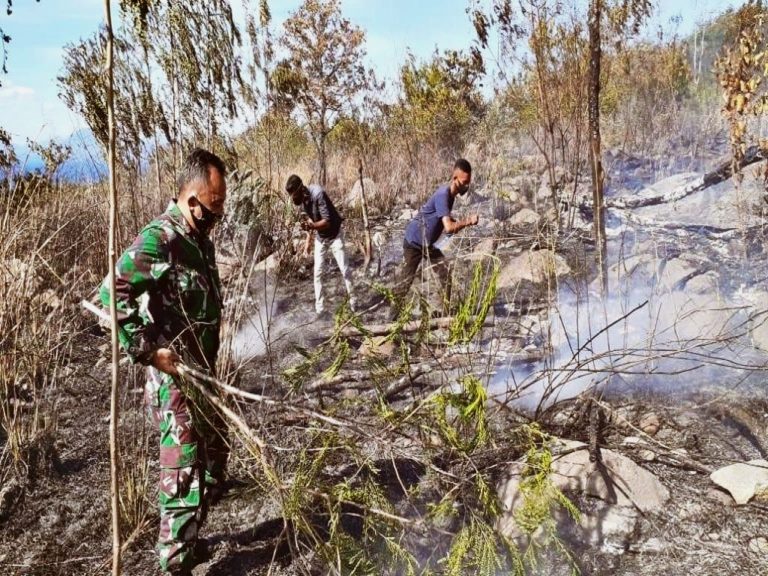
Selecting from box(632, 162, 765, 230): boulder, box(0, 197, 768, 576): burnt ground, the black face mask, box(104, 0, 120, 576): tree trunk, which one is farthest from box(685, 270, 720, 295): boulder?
box(104, 0, 120, 576): tree trunk

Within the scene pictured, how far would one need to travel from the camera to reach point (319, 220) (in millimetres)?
5414

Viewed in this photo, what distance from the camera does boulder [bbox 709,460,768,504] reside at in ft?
8.14

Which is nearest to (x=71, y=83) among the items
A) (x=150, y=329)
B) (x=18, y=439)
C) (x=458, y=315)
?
(x=18, y=439)

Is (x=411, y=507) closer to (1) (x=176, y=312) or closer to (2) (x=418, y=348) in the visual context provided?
(2) (x=418, y=348)

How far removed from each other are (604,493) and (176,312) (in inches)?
82.0

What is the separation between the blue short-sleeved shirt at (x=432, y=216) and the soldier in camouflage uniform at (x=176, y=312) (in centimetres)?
239

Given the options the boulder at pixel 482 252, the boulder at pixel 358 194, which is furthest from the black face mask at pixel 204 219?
Result: the boulder at pixel 358 194

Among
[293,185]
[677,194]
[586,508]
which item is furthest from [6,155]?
[677,194]

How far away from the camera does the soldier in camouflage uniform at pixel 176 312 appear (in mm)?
1982

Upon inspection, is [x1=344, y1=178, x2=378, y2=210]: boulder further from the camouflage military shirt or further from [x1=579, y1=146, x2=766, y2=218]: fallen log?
the camouflage military shirt

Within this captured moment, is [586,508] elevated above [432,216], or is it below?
below

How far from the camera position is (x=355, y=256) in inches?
302

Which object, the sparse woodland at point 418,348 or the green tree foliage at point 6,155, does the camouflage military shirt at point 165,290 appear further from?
the green tree foliage at point 6,155

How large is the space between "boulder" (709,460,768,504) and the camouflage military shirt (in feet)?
8.06
